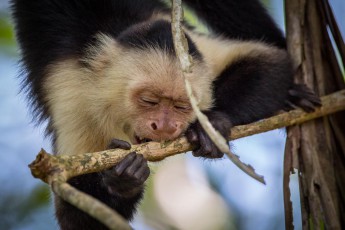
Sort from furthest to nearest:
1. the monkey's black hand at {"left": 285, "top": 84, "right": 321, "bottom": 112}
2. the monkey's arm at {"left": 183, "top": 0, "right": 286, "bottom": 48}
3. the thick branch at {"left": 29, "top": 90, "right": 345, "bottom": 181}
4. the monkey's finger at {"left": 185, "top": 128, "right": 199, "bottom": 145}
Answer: the monkey's arm at {"left": 183, "top": 0, "right": 286, "bottom": 48} < the monkey's black hand at {"left": 285, "top": 84, "right": 321, "bottom": 112} < the monkey's finger at {"left": 185, "top": 128, "right": 199, "bottom": 145} < the thick branch at {"left": 29, "top": 90, "right": 345, "bottom": 181}

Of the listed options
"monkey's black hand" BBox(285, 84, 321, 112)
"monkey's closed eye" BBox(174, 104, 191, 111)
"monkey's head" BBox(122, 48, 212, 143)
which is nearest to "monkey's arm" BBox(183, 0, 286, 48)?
"monkey's black hand" BBox(285, 84, 321, 112)

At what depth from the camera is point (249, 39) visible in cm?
546

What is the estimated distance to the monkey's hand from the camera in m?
3.45

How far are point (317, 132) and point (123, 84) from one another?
1460 mm

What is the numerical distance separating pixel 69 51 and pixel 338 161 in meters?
2.10

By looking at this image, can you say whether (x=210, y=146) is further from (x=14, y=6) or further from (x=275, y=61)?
(x=14, y=6)

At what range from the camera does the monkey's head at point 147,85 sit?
4004mm

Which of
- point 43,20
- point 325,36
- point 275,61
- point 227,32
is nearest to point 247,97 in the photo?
point 275,61

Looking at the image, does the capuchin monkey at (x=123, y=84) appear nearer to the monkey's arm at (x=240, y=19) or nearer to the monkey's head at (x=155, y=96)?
the monkey's head at (x=155, y=96)

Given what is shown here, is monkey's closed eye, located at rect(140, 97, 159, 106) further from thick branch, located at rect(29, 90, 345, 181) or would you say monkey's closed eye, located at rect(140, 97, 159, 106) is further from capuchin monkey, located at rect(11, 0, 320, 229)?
thick branch, located at rect(29, 90, 345, 181)

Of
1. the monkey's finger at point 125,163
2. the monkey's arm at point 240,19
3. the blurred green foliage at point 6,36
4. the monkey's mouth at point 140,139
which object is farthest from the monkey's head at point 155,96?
the blurred green foliage at point 6,36

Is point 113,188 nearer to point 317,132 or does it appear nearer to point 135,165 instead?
point 135,165

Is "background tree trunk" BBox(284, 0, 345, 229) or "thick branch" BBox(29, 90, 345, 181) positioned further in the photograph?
"background tree trunk" BBox(284, 0, 345, 229)

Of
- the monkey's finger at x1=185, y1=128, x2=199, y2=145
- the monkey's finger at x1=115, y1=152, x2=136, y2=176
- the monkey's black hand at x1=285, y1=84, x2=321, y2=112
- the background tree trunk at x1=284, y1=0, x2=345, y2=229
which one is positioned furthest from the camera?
the monkey's black hand at x1=285, y1=84, x2=321, y2=112
